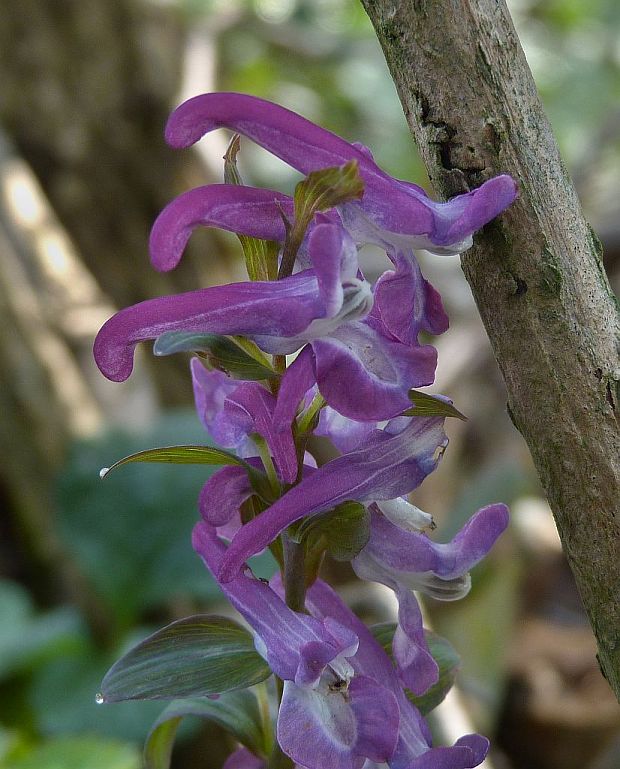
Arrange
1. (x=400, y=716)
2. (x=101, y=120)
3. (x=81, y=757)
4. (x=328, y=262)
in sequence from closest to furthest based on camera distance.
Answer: (x=328, y=262)
(x=400, y=716)
(x=81, y=757)
(x=101, y=120)

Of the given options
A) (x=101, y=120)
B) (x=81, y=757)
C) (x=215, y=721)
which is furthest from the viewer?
(x=101, y=120)

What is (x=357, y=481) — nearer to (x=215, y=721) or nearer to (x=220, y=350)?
(x=220, y=350)

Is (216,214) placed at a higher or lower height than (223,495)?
higher

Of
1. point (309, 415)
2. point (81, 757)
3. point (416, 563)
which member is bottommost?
point (81, 757)

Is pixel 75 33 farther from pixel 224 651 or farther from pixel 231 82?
pixel 224 651

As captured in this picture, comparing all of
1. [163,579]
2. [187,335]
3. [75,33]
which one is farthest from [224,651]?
[75,33]

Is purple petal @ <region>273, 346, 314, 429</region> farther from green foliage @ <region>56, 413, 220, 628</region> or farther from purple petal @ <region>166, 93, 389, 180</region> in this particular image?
green foliage @ <region>56, 413, 220, 628</region>

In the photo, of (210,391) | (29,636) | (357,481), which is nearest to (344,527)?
(357,481)

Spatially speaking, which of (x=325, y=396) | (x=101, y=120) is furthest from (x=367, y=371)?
(x=101, y=120)

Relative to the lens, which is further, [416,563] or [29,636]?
[29,636]
